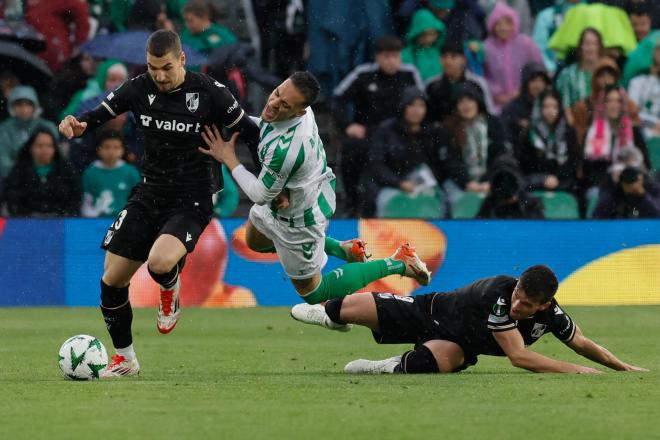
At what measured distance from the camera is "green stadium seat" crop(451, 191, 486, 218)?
15.3 metres

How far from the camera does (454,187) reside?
1541cm

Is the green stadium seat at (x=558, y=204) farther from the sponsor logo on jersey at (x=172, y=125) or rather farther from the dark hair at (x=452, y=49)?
the sponsor logo on jersey at (x=172, y=125)

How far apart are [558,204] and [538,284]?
7.62 meters

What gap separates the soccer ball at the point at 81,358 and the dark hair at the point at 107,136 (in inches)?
262

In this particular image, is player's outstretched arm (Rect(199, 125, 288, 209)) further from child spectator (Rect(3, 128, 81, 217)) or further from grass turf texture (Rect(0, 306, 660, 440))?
child spectator (Rect(3, 128, 81, 217))

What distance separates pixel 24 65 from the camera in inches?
613

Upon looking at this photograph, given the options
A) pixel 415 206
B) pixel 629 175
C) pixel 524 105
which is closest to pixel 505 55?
pixel 524 105

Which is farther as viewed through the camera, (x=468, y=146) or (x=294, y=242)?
(x=468, y=146)

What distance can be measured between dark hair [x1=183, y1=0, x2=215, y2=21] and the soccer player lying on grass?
271 inches

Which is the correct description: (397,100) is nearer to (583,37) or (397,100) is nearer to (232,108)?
(583,37)

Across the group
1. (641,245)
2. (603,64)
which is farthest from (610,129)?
(641,245)

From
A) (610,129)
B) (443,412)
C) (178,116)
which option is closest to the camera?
(443,412)

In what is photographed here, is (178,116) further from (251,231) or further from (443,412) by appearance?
(443,412)

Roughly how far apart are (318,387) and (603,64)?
29.8ft
